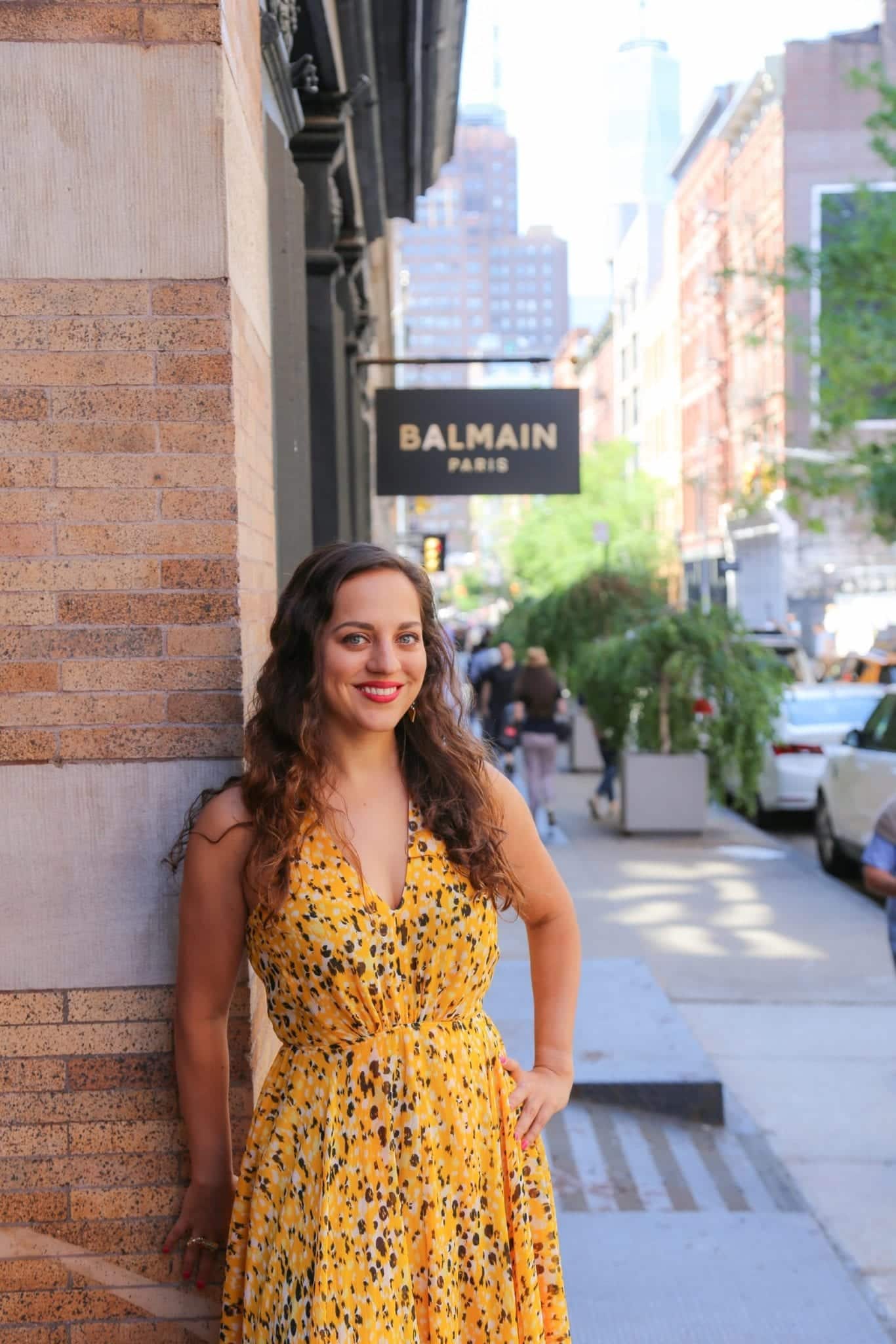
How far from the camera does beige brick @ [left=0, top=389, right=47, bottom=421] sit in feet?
9.67

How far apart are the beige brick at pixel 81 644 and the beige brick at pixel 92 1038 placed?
29.2 inches

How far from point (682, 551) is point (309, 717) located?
2780 inches

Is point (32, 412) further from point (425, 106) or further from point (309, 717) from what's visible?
point (425, 106)

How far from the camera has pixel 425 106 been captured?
11234mm

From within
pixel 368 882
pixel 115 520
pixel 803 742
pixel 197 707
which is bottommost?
pixel 803 742

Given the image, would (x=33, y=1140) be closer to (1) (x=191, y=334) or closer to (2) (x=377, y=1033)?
(2) (x=377, y=1033)

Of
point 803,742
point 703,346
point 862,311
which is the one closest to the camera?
point 803,742

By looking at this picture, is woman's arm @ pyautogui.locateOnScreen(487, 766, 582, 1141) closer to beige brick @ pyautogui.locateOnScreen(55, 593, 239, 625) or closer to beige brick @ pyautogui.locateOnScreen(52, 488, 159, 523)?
beige brick @ pyautogui.locateOnScreen(55, 593, 239, 625)

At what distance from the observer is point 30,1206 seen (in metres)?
3.03

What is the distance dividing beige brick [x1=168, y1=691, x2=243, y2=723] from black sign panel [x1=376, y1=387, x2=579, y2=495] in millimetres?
5188

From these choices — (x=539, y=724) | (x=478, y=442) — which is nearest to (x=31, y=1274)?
(x=478, y=442)

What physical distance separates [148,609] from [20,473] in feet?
1.18

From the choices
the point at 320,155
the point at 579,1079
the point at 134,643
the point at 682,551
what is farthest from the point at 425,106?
the point at 682,551

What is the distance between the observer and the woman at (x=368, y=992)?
8.17 ft
